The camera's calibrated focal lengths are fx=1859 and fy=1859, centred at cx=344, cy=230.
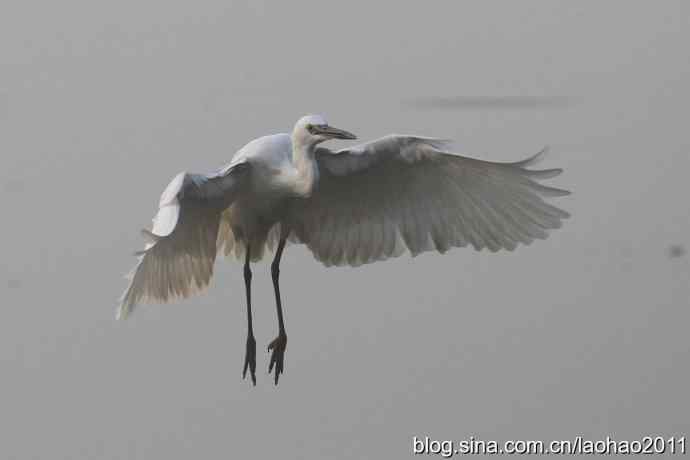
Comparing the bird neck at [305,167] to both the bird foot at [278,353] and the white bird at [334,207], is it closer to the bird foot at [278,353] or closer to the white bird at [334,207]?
the white bird at [334,207]

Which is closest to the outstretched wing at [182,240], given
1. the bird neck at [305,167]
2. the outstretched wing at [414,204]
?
the bird neck at [305,167]

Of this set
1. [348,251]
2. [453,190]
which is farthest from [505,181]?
[348,251]

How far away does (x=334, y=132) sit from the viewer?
1762 cm

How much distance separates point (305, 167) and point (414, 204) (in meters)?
1.77

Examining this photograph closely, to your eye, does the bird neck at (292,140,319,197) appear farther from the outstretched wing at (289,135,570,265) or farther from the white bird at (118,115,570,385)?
the outstretched wing at (289,135,570,265)

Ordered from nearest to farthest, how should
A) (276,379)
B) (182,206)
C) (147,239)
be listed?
1. (147,239)
2. (182,206)
3. (276,379)

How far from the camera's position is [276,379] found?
1866cm

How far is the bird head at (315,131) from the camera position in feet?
57.8

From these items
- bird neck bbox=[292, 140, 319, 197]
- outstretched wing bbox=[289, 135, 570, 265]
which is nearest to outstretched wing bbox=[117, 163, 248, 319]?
bird neck bbox=[292, 140, 319, 197]

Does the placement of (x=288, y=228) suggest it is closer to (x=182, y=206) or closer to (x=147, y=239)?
(x=182, y=206)

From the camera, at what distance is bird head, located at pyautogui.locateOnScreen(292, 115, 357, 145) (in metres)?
17.6

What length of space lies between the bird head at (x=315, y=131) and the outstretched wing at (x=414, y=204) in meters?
0.59

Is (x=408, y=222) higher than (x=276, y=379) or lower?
A: higher

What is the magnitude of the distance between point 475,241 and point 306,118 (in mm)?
2545
